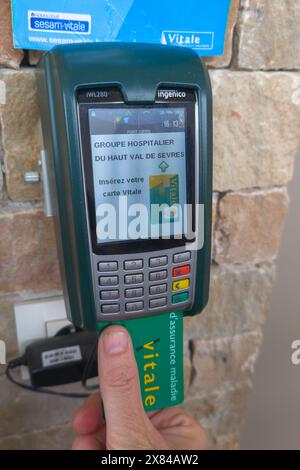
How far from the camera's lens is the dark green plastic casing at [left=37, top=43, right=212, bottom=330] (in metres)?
0.43

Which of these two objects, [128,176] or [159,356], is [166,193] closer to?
[128,176]

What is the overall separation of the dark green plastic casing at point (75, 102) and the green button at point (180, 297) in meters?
0.10

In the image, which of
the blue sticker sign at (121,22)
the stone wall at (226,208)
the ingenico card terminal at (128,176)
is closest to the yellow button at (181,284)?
the ingenico card terminal at (128,176)

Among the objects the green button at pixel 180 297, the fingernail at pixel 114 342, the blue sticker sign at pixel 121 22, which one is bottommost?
the fingernail at pixel 114 342

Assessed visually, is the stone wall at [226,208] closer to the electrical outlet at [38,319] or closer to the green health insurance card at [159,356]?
the electrical outlet at [38,319]

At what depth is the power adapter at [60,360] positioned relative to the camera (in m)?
0.62

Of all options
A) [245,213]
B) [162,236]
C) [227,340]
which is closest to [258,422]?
[227,340]

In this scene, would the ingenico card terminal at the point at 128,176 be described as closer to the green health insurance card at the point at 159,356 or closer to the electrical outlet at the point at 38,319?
the green health insurance card at the point at 159,356

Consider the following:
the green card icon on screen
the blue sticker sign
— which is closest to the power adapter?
the green card icon on screen

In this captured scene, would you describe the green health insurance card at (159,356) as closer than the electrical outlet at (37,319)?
Yes

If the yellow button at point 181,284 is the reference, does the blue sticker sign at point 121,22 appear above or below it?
above

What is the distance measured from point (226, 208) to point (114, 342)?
0.28m

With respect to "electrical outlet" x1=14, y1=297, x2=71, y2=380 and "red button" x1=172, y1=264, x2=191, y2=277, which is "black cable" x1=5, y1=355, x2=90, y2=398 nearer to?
"electrical outlet" x1=14, y1=297, x2=71, y2=380

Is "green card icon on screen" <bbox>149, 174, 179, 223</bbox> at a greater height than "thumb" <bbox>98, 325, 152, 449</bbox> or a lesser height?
greater
